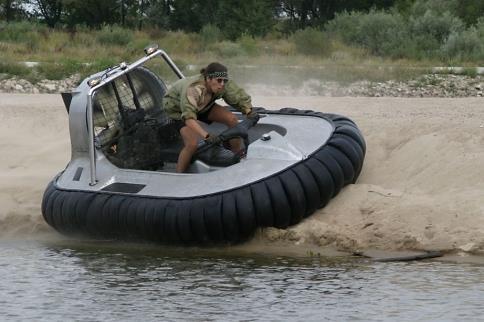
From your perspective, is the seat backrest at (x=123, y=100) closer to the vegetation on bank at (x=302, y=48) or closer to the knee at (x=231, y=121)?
the knee at (x=231, y=121)

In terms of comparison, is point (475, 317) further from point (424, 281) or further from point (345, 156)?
point (345, 156)

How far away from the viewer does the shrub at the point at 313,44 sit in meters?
26.3

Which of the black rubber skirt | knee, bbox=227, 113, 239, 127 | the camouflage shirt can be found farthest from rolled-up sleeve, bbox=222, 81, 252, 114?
the black rubber skirt

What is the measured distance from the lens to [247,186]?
29.0 ft

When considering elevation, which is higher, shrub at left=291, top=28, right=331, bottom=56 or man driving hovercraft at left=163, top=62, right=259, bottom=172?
man driving hovercraft at left=163, top=62, right=259, bottom=172

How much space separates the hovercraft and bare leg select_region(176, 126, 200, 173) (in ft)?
0.22

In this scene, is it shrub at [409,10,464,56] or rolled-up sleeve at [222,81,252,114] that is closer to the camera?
rolled-up sleeve at [222,81,252,114]

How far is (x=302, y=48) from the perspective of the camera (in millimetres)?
26688

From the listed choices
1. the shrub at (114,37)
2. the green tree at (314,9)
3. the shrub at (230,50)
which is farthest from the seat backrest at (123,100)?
the green tree at (314,9)

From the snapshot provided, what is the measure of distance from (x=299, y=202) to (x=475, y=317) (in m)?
2.06

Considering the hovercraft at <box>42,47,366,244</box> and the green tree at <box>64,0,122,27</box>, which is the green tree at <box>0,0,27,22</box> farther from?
the hovercraft at <box>42,47,366,244</box>

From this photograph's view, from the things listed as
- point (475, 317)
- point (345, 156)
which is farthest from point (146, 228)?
point (475, 317)

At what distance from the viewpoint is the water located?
748cm

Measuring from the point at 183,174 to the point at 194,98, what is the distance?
68cm
